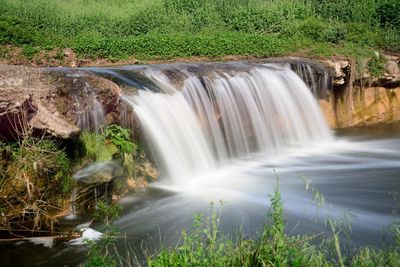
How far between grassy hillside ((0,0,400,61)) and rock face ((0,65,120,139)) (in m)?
6.79

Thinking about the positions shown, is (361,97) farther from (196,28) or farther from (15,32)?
(15,32)

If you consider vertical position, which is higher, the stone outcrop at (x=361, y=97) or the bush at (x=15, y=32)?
the bush at (x=15, y=32)

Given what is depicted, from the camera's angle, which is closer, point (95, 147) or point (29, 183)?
point (29, 183)

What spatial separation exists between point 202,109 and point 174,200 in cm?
275

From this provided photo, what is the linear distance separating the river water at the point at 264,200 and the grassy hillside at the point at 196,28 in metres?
5.20

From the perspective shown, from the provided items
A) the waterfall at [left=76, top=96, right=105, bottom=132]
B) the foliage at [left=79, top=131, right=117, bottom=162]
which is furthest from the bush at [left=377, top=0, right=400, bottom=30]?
the foliage at [left=79, top=131, right=117, bottom=162]

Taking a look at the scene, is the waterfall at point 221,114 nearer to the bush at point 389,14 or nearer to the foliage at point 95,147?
the foliage at point 95,147

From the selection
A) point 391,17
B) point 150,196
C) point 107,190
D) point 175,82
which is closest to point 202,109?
point 175,82

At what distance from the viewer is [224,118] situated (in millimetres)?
9344

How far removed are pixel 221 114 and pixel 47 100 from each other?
4089 mm

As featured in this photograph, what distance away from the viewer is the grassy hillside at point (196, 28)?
1353 centimetres

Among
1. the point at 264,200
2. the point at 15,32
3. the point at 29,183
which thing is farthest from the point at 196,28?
the point at 29,183

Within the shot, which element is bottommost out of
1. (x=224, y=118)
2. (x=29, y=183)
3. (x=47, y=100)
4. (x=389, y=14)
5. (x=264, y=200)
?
(x=264, y=200)

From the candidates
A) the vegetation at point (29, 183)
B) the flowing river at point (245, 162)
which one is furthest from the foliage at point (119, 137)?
the vegetation at point (29, 183)
